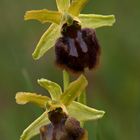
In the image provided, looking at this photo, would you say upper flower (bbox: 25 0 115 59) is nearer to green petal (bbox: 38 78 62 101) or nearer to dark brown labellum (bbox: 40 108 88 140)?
green petal (bbox: 38 78 62 101)

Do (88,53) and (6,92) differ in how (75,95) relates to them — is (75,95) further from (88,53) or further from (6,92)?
(6,92)

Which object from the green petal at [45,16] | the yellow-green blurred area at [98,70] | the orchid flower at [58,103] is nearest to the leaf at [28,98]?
the orchid flower at [58,103]

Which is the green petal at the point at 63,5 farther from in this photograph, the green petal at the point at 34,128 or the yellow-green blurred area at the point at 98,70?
the yellow-green blurred area at the point at 98,70

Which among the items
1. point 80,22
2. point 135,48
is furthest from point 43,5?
point 80,22

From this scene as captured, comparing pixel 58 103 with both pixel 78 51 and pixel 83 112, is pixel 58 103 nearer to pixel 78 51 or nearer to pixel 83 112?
pixel 83 112

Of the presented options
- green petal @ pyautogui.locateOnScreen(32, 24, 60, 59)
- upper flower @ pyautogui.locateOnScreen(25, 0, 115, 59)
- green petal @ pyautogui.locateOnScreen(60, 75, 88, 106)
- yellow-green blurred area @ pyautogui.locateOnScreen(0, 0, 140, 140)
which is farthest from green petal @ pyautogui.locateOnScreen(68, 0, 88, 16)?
yellow-green blurred area @ pyautogui.locateOnScreen(0, 0, 140, 140)

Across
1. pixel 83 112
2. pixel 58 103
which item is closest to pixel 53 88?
pixel 58 103

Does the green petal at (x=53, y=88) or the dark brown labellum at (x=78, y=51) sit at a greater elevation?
the dark brown labellum at (x=78, y=51)
